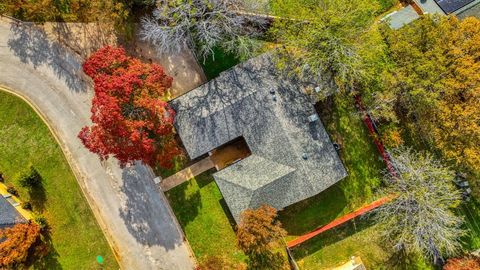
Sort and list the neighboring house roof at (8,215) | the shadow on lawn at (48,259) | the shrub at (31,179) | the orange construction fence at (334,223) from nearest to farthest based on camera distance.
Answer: the neighboring house roof at (8,215) < the shrub at (31,179) < the orange construction fence at (334,223) < the shadow on lawn at (48,259)

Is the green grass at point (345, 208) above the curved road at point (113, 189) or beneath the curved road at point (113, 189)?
beneath

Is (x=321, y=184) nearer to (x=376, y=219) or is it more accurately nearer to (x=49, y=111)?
(x=376, y=219)

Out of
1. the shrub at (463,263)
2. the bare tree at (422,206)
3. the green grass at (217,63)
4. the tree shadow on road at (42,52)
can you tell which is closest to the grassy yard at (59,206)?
the tree shadow on road at (42,52)

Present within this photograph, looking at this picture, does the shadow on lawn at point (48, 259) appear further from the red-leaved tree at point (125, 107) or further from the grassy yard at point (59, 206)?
the red-leaved tree at point (125, 107)

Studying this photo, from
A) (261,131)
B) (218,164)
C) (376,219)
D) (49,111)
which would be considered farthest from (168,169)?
(376,219)

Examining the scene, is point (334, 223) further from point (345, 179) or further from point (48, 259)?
point (48, 259)
